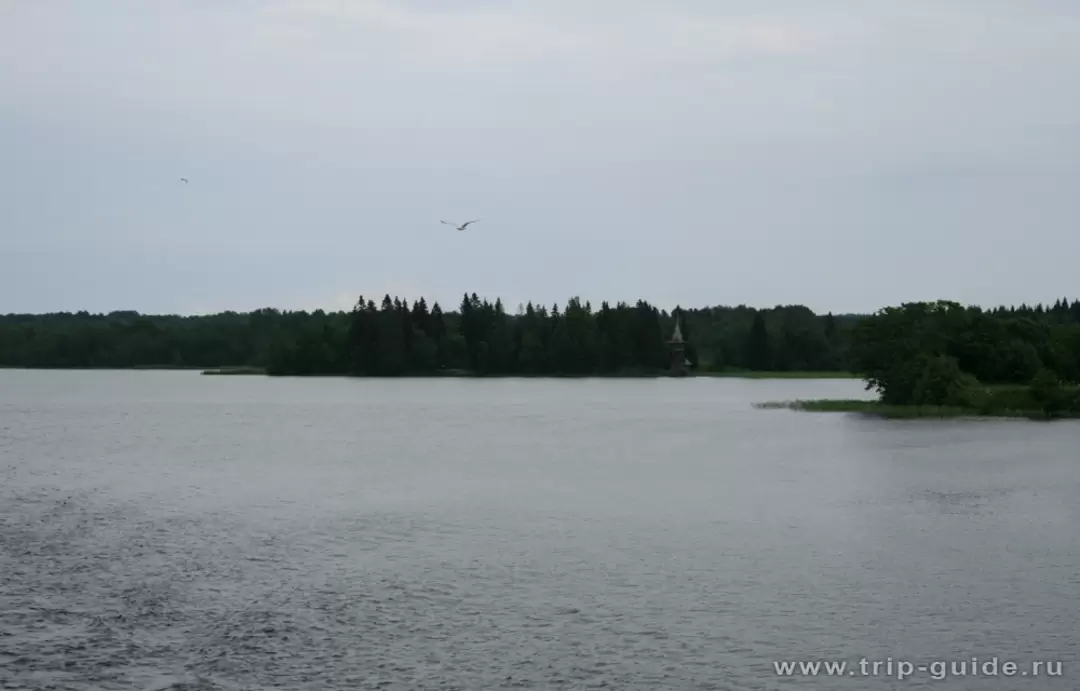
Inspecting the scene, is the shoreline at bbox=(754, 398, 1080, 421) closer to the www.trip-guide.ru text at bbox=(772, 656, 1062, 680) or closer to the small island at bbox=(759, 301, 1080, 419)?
the small island at bbox=(759, 301, 1080, 419)

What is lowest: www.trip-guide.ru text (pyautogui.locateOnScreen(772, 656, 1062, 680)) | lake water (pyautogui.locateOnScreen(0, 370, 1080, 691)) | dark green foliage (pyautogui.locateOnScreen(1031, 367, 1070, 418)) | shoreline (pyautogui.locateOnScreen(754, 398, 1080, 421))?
www.trip-guide.ru text (pyautogui.locateOnScreen(772, 656, 1062, 680))

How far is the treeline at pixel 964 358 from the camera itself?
102 meters

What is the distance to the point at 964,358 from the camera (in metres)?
120

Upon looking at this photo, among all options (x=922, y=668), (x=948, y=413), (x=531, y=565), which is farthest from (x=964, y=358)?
(x=922, y=668)

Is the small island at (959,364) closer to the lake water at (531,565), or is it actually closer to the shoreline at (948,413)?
the shoreline at (948,413)

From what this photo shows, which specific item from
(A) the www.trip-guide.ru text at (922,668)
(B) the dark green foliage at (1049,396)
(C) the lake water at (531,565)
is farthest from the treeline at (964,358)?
(A) the www.trip-guide.ru text at (922,668)

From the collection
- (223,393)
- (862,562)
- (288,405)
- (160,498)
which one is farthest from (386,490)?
(223,393)

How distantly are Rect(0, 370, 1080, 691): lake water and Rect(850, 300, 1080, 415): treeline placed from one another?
28.9m

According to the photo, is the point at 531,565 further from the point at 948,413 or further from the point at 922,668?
the point at 948,413

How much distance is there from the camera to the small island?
101 m

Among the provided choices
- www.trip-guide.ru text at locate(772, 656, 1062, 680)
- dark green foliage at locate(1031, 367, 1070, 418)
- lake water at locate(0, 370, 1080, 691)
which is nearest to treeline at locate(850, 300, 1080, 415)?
dark green foliage at locate(1031, 367, 1070, 418)

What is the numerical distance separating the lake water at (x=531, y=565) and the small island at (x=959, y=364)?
1105 inches

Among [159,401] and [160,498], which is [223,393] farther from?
[160,498]

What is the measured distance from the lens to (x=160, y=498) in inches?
1889
